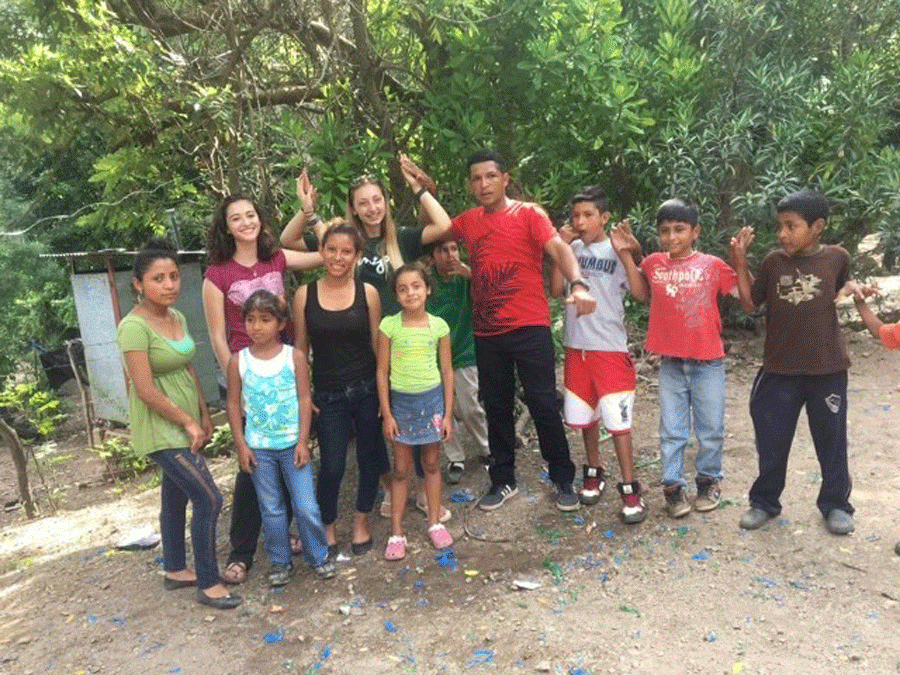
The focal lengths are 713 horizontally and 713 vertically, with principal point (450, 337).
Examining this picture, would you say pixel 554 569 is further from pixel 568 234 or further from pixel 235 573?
pixel 568 234

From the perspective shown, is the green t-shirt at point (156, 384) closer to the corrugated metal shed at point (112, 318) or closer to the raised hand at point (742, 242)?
the raised hand at point (742, 242)

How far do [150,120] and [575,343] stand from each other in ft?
10.8

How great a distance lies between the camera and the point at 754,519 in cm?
371

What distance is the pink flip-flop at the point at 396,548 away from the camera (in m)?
3.77

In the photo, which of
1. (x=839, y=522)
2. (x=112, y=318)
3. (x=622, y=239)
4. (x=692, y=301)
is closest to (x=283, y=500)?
(x=622, y=239)

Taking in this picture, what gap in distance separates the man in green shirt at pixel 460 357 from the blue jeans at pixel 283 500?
123 centimetres

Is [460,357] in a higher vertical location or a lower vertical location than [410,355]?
lower

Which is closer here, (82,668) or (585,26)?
(82,668)

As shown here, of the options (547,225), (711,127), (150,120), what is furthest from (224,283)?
(711,127)

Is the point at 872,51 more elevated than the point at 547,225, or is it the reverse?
the point at 872,51

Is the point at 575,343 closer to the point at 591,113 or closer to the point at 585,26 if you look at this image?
the point at 591,113

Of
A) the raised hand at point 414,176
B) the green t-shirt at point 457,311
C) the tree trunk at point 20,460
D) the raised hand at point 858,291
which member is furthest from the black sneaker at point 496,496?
the tree trunk at point 20,460

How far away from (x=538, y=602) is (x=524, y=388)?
3.88ft

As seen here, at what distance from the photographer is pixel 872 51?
6.45m
